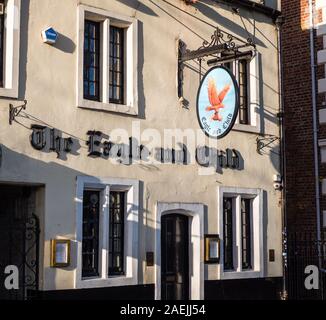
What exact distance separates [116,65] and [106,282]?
4.09 meters

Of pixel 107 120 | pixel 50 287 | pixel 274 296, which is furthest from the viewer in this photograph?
pixel 274 296

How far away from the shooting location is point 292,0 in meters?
17.1

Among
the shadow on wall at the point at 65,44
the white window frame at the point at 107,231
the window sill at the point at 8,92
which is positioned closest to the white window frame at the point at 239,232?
the white window frame at the point at 107,231

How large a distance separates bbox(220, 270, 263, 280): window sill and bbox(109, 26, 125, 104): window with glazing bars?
4286 millimetres

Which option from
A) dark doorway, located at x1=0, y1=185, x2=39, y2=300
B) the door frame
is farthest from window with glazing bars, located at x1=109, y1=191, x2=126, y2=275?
dark doorway, located at x1=0, y1=185, x2=39, y2=300

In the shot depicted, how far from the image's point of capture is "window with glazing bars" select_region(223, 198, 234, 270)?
46.6ft

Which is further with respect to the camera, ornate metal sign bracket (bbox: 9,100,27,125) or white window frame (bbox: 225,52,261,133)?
white window frame (bbox: 225,52,261,133)

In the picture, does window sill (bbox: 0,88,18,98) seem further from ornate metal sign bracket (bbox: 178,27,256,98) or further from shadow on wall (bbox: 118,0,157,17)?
ornate metal sign bracket (bbox: 178,27,256,98)

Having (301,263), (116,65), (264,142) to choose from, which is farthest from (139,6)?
(301,263)

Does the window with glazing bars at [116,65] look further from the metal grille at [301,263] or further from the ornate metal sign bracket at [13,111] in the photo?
the metal grille at [301,263]

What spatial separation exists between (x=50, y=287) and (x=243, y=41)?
7.20 m

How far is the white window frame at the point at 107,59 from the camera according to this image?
1186 cm

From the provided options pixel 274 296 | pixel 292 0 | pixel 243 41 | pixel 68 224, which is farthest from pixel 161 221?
pixel 292 0

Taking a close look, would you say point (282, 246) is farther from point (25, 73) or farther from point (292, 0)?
point (25, 73)
